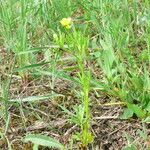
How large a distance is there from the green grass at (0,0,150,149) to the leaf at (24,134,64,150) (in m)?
Result: 0.02

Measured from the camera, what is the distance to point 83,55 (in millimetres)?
1394

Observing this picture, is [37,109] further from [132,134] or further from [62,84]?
[132,134]

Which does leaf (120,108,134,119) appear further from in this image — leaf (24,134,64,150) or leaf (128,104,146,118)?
leaf (24,134,64,150)

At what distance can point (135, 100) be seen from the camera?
4.50 feet

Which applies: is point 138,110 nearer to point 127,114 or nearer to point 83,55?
point 127,114

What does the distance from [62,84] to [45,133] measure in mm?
261

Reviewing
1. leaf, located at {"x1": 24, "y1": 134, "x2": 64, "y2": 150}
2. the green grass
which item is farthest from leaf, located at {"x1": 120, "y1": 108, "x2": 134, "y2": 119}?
leaf, located at {"x1": 24, "y1": 134, "x2": 64, "y2": 150}

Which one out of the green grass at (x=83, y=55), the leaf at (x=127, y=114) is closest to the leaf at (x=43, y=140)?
the green grass at (x=83, y=55)

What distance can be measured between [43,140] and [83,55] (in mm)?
339

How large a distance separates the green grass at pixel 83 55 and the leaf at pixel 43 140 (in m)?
0.02

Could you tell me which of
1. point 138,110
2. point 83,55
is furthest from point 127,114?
point 83,55

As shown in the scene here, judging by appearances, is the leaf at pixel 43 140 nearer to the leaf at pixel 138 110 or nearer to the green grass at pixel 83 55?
the green grass at pixel 83 55

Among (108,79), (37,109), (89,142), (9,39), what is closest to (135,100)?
(108,79)

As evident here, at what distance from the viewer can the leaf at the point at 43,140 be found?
4.06 ft
